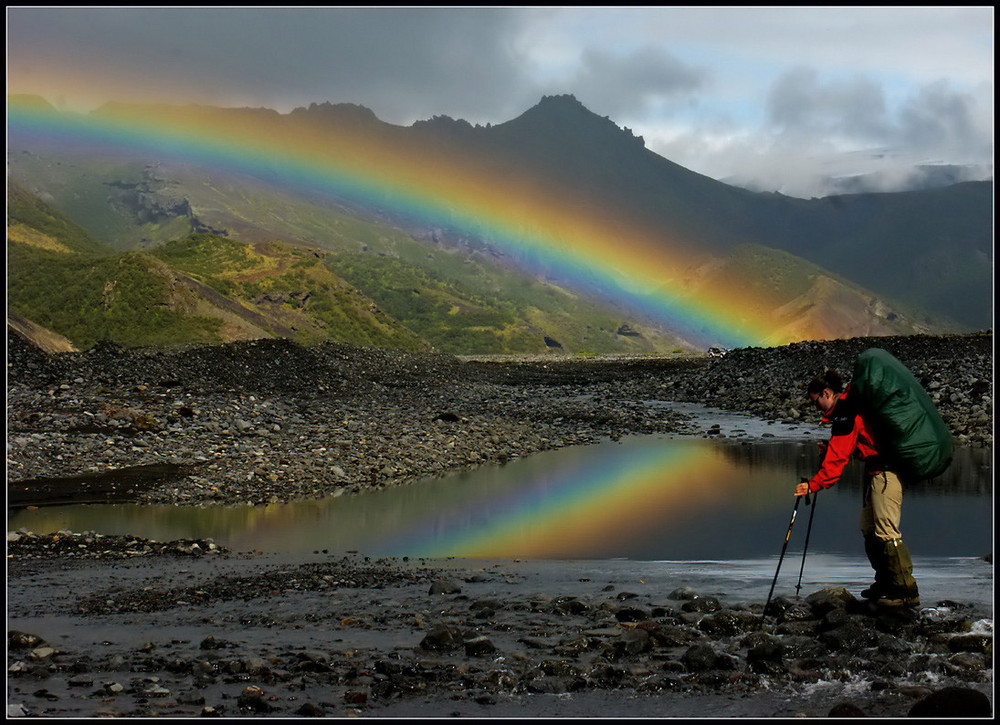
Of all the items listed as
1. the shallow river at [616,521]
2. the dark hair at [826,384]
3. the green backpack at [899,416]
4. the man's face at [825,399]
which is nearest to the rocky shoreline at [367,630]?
the shallow river at [616,521]

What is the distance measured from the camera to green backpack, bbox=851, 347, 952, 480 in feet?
28.5

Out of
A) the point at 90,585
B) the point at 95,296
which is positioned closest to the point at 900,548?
the point at 90,585

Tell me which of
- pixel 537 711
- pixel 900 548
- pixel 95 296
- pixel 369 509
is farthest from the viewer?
pixel 95 296

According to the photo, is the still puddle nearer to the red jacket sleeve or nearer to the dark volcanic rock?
the red jacket sleeve

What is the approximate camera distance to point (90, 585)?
10875 millimetres

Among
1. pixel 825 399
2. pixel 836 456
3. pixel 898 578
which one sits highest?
pixel 825 399

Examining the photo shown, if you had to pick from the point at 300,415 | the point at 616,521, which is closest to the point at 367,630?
the point at 616,521

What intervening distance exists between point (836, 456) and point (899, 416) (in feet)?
2.19

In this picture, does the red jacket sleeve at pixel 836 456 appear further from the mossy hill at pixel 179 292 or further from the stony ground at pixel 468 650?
the mossy hill at pixel 179 292

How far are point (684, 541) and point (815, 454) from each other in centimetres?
1192

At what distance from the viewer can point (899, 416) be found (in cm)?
877

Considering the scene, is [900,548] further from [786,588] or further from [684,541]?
[684,541]

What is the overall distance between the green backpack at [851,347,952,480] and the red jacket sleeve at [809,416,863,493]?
0.64ft

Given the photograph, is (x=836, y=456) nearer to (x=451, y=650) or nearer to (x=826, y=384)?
(x=826, y=384)
